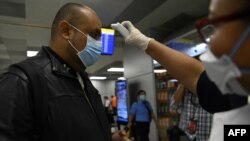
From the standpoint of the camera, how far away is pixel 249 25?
68 cm

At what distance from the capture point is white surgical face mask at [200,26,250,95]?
27.9 inches

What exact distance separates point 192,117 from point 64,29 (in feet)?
6.33

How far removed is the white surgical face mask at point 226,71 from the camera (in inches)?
27.9

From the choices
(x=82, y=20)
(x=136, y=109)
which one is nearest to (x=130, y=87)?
(x=136, y=109)

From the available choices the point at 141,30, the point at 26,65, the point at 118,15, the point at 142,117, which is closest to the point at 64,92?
the point at 26,65

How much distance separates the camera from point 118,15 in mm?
5191

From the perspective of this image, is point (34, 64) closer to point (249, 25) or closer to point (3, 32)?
point (249, 25)

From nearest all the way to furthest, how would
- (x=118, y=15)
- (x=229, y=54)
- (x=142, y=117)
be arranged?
(x=229, y=54), (x=118, y=15), (x=142, y=117)

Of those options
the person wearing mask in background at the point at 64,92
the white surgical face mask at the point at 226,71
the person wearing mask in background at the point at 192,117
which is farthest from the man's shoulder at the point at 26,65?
the person wearing mask in background at the point at 192,117

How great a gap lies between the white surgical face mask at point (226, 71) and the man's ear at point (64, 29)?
3.46 ft

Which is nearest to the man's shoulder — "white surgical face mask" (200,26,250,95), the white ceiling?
"white surgical face mask" (200,26,250,95)

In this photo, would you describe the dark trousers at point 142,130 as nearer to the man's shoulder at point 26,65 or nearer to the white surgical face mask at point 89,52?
the white surgical face mask at point 89,52

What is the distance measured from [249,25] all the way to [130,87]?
6.54 m

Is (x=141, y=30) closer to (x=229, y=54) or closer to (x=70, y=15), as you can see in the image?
(x=70, y=15)
